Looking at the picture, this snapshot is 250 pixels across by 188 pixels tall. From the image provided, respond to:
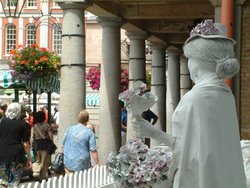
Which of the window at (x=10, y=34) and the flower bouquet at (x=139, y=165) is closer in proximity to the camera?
the flower bouquet at (x=139, y=165)

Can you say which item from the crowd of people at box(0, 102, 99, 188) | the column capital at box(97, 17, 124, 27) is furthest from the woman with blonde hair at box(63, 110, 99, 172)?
the column capital at box(97, 17, 124, 27)

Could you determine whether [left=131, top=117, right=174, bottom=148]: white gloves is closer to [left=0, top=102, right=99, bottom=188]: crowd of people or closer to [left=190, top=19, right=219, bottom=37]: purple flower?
[left=190, top=19, right=219, bottom=37]: purple flower

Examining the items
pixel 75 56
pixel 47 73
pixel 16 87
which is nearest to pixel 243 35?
pixel 75 56

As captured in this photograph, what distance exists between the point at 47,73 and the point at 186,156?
1820 centimetres

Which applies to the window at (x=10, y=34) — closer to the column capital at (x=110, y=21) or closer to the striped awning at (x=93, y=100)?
the striped awning at (x=93, y=100)

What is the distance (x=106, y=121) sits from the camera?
15156 millimetres

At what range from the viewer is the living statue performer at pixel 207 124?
3764mm

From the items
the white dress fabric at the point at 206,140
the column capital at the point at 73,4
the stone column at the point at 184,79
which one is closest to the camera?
the white dress fabric at the point at 206,140

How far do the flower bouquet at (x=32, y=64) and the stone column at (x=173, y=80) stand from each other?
4.52 metres

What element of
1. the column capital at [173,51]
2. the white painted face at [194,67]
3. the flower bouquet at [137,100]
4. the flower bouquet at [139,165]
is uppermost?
the column capital at [173,51]

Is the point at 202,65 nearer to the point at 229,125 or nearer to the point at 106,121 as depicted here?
the point at 229,125

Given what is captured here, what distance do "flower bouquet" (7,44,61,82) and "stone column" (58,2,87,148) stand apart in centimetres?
917

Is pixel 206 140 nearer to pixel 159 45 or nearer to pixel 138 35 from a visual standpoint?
pixel 138 35

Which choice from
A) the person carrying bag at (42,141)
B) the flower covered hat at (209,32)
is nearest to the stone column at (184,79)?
the person carrying bag at (42,141)
